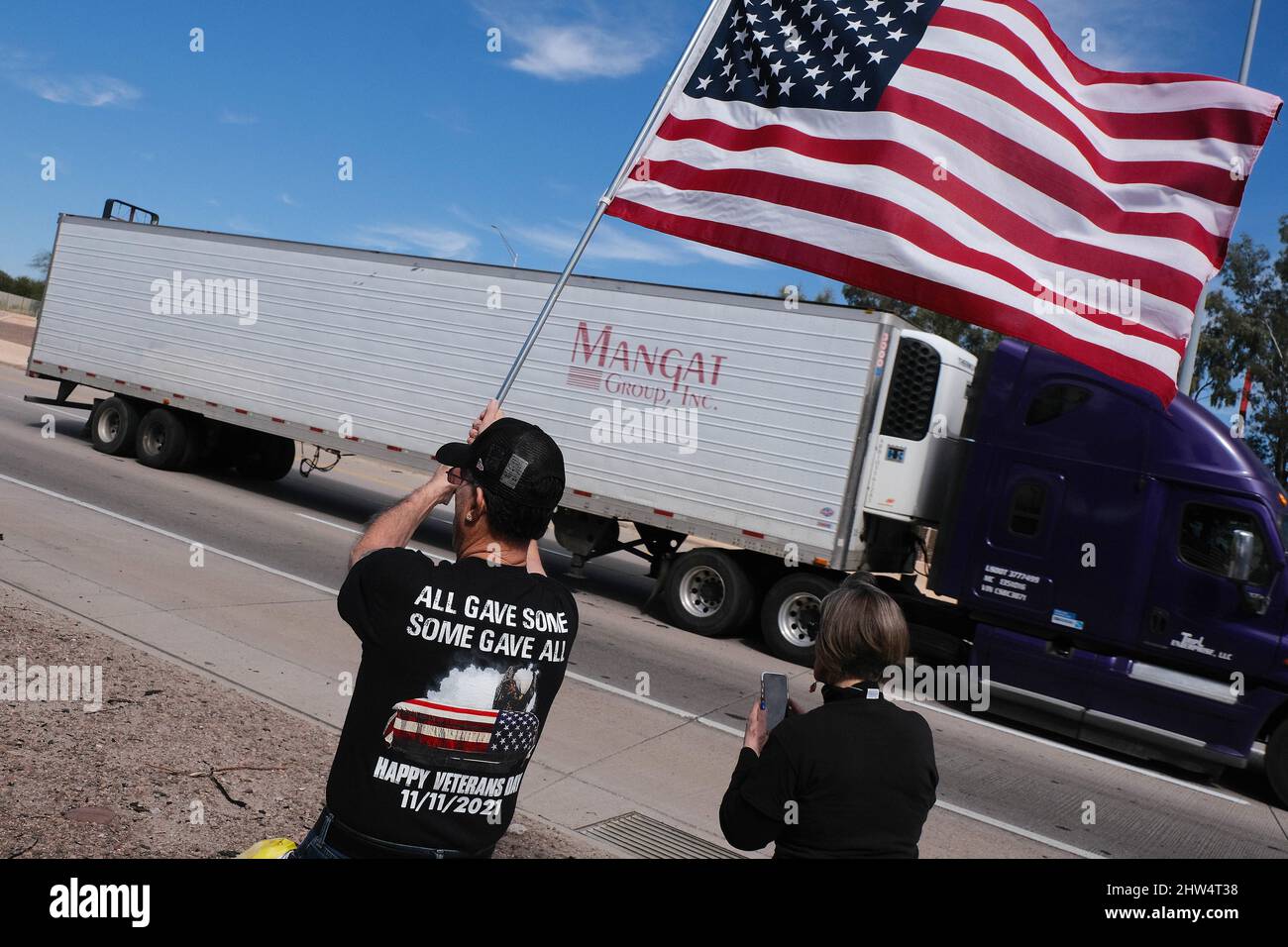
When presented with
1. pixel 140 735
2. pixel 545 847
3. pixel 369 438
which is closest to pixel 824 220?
pixel 545 847

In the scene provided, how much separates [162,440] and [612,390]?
29.2 feet

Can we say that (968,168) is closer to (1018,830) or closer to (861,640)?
(861,640)

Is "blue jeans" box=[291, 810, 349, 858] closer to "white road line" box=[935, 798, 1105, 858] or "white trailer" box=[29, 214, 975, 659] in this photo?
"white road line" box=[935, 798, 1105, 858]

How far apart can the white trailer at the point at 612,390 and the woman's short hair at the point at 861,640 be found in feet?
27.2

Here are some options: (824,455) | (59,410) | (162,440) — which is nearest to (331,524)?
(162,440)

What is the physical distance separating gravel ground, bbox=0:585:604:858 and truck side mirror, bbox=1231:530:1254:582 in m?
6.51

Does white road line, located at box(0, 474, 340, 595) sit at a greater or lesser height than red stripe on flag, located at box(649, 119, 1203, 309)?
lesser

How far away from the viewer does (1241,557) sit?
8.65 meters

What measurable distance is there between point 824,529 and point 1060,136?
21.8 ft

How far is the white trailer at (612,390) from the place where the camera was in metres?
10.9

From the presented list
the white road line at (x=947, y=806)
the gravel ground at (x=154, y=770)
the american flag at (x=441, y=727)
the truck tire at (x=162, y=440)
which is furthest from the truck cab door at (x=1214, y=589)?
the truck tire at (x=162, y=440)

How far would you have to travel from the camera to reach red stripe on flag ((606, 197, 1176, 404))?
420cm

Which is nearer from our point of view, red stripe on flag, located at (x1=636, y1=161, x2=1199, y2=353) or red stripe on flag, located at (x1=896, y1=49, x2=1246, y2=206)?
red stripe on flag, located at (x1=636, y1=161, x2=1199, y2=353)

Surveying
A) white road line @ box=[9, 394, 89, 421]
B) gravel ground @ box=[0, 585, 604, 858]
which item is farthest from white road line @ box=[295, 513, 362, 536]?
white road line @ box=[9, 394, 89, 421]
